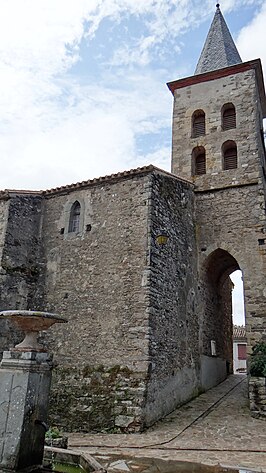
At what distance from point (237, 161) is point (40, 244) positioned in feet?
24.6

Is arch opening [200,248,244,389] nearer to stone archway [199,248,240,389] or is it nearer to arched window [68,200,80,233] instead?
stone archway [199,248,240,389]

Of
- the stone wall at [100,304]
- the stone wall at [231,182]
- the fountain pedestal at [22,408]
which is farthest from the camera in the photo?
the stone wall at [231,182]

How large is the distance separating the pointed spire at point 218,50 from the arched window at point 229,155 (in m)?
3.87

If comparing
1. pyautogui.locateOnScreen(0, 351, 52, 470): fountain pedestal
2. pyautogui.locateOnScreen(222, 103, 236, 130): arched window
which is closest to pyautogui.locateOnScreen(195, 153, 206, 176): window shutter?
pyautogui.locateOnScreen(222, 103, 236, 130): arched window

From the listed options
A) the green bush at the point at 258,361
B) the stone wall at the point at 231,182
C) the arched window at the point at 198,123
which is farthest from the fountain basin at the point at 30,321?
the arched window at the point at 198,123

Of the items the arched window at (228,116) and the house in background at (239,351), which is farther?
the house in background at (239,351)

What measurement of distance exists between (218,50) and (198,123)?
4.29 metres

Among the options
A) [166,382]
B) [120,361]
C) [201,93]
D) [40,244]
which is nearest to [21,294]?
[40,244]

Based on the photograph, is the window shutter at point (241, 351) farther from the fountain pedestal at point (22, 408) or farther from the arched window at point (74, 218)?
the fountain pedestal at point (22, 408)

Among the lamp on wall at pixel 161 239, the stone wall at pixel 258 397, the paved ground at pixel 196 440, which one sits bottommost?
the paved ground at pixel 196 440

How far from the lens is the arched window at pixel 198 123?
1596 centimetres

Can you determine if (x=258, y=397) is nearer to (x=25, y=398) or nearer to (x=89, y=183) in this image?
(x=25, y=398)

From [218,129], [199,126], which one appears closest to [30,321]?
[218,129]

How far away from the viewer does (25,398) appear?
513cm
